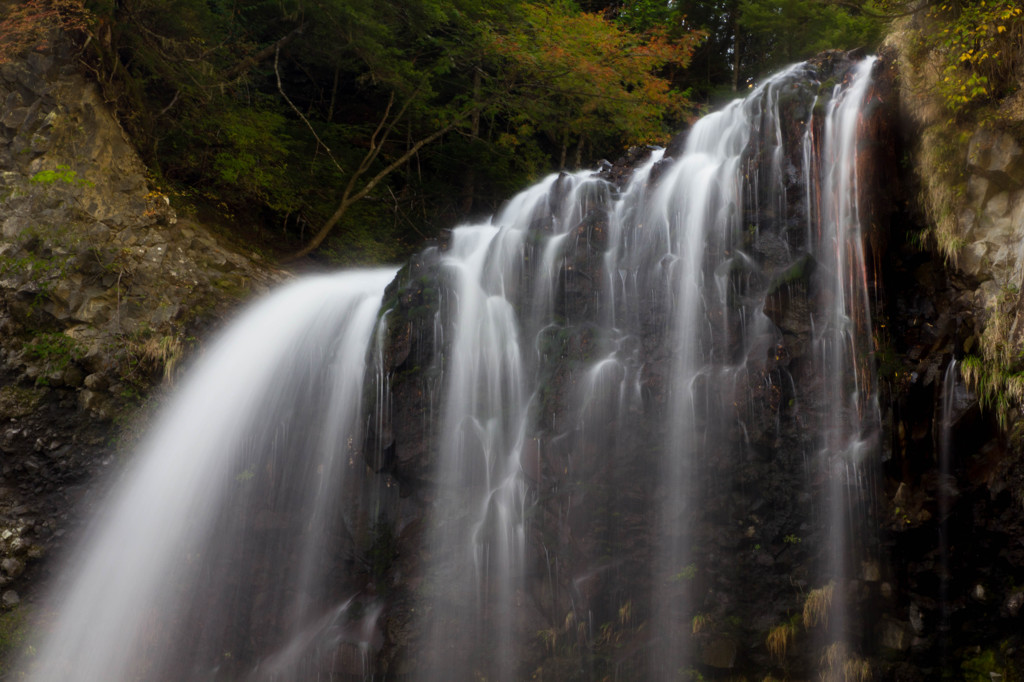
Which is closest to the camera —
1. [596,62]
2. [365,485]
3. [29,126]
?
[365,485]

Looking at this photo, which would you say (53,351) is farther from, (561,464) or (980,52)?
(980,52)

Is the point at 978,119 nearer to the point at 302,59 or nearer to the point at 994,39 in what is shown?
the point at 994,39

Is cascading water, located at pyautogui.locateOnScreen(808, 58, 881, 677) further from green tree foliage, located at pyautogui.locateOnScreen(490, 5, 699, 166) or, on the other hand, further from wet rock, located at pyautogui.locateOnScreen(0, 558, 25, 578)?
wet rock, located at pyautogui.locateOnScreen(0, 558, 25, 578)

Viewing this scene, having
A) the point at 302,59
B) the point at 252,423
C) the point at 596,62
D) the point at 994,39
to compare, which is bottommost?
the point at 252,423

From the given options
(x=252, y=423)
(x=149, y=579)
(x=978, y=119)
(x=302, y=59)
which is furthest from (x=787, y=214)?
(x=302, y=59)

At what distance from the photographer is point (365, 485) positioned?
684cm

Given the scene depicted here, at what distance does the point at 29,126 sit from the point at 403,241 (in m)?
6.35

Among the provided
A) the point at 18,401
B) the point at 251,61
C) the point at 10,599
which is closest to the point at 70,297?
the point at 18,401

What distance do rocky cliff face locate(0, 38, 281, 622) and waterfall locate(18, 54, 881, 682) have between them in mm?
640

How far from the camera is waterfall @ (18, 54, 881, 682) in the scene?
5.81 m

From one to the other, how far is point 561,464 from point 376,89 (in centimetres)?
1046

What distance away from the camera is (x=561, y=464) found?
251 inches

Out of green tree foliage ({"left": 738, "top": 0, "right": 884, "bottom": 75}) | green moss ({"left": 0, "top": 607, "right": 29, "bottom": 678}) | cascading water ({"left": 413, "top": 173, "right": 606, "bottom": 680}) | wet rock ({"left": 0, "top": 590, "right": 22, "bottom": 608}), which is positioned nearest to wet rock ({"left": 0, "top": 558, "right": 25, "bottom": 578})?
wet rock ({"left": 0, "top": 590, "right": 22, "bottom": 608})

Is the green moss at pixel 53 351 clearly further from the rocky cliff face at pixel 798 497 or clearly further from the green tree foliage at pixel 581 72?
the green tree foliage at pixel 581 72
